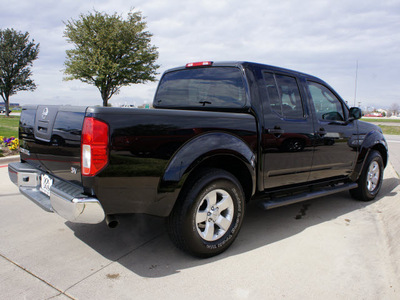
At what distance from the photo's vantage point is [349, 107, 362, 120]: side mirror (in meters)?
4.40

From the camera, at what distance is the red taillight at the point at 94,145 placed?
2258 millimetres

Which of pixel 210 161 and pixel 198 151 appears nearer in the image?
pixel 198 151

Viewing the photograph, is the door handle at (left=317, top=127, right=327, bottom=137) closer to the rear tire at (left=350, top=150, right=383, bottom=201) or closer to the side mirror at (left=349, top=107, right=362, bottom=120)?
the side mirror at (left=349, top=107, right=362, bottom=120)

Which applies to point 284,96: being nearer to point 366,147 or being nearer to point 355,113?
point 355,113

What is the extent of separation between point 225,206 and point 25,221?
2343 mm

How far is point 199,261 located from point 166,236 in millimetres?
638

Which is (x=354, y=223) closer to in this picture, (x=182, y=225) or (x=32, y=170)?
(x=182, y=225)

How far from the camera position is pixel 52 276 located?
2572 millimetres

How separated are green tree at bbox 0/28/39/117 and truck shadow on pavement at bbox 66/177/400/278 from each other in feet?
100

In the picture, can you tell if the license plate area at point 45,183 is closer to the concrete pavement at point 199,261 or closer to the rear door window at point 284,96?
the concrete pavement at point 199,261

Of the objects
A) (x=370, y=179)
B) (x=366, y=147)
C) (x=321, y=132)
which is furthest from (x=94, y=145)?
(x=370, y=179)

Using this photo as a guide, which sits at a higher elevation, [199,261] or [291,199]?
[291,199]

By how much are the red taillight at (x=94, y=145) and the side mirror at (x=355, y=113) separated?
3.50 meters

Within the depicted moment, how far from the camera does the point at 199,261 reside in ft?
9.55
